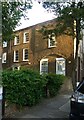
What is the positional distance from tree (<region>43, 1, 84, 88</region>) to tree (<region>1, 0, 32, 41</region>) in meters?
1.25

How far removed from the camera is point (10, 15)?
9.13 metres

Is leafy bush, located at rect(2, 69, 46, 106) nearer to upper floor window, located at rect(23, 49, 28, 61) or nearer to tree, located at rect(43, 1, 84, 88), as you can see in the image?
tree, located at rect(43, 1, 84, 88)

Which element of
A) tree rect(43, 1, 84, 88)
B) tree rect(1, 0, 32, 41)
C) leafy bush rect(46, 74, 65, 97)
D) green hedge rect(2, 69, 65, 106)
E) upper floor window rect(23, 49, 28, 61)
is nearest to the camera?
green hedge rect(2, 69, 65, 106)

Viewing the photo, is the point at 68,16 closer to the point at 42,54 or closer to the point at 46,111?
the point at 46,111

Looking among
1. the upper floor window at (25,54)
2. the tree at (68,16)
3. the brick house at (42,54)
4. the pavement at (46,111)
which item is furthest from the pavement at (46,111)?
the upper floor window at (25,54)

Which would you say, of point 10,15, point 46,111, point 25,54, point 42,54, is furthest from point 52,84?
point 25,54

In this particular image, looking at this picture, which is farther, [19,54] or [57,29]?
[19,54]

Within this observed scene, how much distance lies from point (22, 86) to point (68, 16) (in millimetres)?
3338

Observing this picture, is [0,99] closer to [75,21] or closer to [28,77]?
[28,77]

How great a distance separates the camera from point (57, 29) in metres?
11.6

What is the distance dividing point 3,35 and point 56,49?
44.9ft

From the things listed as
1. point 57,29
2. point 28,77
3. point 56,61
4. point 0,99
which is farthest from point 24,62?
point 0,99

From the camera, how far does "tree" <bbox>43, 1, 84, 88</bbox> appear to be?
10.2 meters

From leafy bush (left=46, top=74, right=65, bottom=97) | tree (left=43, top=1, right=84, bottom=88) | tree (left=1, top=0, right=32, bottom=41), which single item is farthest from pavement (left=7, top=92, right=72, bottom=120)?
tree (left=43, top=1, right=84, bottom=88)
